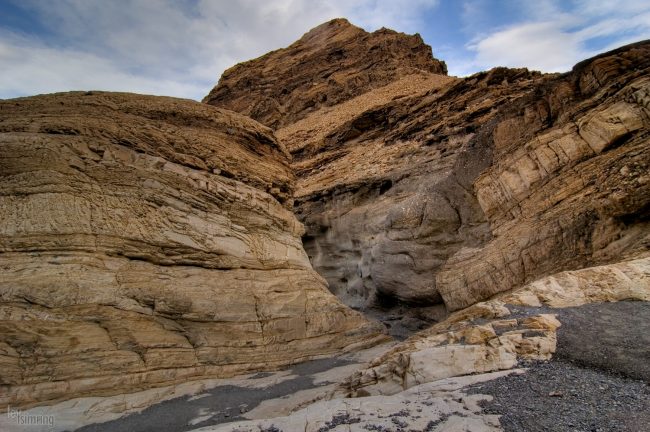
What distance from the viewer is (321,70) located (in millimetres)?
50312

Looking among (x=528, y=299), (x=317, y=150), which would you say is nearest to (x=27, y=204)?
(x=528, y=299)

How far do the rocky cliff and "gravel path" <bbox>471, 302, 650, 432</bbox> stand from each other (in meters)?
→ 2.61

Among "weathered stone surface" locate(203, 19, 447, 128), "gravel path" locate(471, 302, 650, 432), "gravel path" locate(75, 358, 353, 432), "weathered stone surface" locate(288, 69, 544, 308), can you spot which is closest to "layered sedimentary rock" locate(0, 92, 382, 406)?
"gravel path" locate(75, 358, 353, 432)

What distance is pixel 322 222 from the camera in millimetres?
23312

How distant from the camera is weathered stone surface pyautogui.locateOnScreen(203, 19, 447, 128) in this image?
4522cm

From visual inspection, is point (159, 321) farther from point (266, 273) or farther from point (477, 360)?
point (477, 360)

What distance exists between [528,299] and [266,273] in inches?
270

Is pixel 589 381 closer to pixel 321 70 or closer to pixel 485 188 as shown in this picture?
pixel 485 188

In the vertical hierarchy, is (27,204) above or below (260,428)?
above

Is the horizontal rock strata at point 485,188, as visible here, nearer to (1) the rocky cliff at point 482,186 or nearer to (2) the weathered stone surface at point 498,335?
(1) the rocky cliff at point 482,186

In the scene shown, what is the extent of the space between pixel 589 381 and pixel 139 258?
9.04m

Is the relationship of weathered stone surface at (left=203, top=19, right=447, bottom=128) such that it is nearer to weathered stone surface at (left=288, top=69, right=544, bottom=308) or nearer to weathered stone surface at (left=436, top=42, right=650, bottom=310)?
weathered stone surface at (left=288, top=69, right=544, bottom=308)

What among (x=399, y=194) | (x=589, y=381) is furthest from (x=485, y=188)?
(x=589, y=381)

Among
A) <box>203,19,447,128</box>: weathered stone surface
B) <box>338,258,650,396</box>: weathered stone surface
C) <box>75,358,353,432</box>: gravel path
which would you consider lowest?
<box>75,358,353,432</box>: gravel path
